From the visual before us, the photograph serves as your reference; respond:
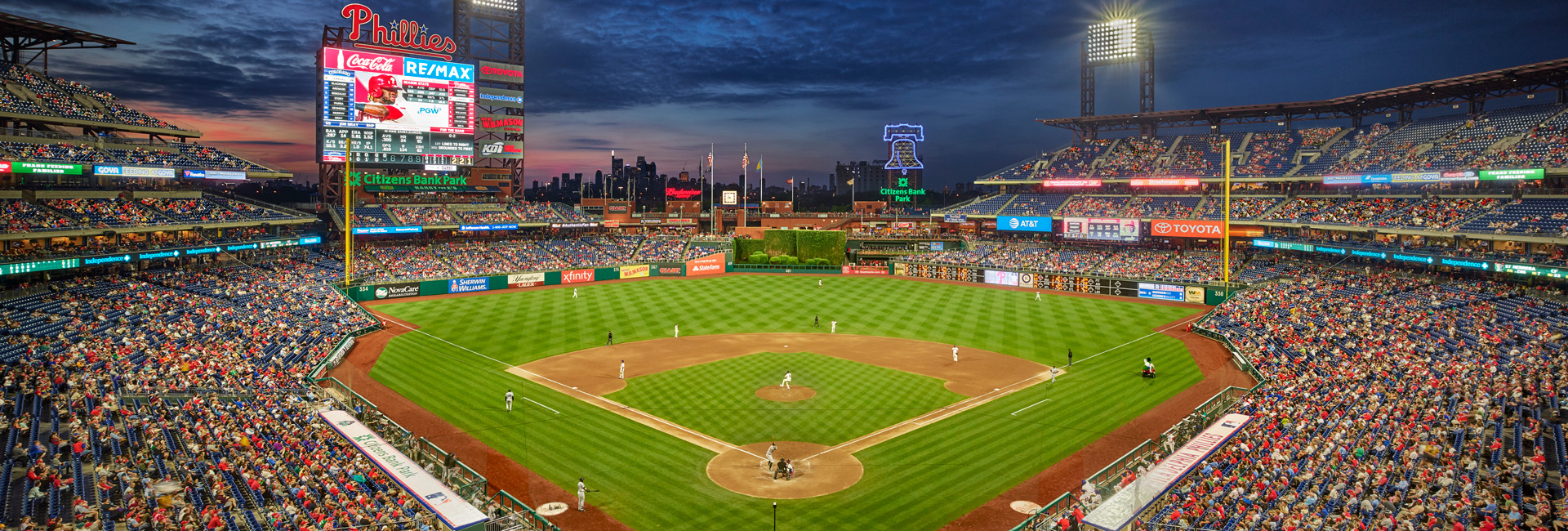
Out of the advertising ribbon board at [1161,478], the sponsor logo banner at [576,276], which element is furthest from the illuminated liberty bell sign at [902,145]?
the advertising ribbon board at [1161,478]

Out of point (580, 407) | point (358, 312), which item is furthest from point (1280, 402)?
point (358, 312)

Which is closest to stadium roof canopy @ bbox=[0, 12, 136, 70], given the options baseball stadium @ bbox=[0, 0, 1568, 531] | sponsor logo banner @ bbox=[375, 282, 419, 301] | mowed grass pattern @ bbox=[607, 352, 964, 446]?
baseball stadium @ bbox=[0, 0, 1568, 531]

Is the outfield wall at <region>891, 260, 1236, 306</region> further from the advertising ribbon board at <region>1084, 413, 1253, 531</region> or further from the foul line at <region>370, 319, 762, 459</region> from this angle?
the foul line at <region>370, 319, 762, 459</region>

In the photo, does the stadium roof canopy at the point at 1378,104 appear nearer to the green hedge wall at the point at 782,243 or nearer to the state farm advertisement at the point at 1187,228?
the state farm advertisement at the point at 1187,228

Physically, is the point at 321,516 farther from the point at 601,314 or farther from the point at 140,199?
the point at 140,199

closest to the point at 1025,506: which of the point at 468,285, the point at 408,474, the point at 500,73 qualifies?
the point at 408,474

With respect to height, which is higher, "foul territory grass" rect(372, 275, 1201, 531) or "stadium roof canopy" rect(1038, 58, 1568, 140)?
"stadium roof canopy" rect(1038, 58, 1568, 140)

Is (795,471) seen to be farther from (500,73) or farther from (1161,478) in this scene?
(500,73)
